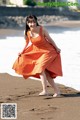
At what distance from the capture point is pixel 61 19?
56.6 m

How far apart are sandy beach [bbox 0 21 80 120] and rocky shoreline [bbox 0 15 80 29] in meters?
32.1

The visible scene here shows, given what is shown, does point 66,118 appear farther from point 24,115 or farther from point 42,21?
point 42,21

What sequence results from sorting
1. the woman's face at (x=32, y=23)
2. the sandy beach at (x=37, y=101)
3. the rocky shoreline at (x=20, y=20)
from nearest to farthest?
the sandy beach at (x=37, y=101)
the woman's face at (x=32, y=23)
the rocky shoreline at (x=20, y=20)

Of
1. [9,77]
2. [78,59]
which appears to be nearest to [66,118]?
[9,77]

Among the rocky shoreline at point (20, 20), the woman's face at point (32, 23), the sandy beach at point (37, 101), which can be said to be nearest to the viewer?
the sandy beach at point (37, 101)

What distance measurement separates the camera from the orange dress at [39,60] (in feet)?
25.1

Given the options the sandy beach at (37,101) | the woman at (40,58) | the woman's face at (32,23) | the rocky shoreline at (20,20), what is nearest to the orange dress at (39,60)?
the woman at (40,58)

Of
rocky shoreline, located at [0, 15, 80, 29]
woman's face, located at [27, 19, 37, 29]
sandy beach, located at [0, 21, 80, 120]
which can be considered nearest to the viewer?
sandy beach, located at [0, 21, 80, 120]

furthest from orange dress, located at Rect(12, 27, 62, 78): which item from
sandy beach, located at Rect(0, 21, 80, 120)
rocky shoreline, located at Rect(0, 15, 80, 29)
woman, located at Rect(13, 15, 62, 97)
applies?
rocky shoreline, located at Rect(0, 15, 80, 29)

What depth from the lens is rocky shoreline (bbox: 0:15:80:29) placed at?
4459cm

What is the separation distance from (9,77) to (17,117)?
4.03 m

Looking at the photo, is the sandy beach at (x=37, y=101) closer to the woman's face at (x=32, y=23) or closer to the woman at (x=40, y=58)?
the woman at (x=40, y=58)

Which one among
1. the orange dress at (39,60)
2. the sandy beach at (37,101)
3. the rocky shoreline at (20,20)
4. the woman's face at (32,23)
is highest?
the woman's face at (32,23)

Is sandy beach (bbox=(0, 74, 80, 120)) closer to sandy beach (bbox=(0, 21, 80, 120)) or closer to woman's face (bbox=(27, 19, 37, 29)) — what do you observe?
sandy beach (bbox=(0, 21, 80, 120))
